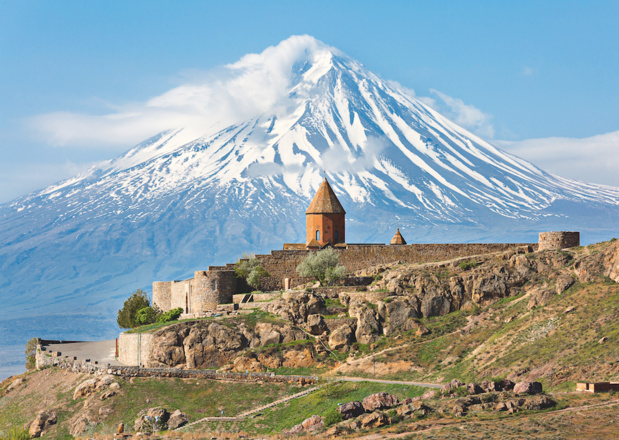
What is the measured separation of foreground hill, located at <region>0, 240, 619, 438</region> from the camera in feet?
112

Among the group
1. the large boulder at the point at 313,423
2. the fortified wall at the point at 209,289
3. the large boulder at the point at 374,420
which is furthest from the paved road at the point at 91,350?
the large boulder at the point at 374,420

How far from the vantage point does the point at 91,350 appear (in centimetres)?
5988

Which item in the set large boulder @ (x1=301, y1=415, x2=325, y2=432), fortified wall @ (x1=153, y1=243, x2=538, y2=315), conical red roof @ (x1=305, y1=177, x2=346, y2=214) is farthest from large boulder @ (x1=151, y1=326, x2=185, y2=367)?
conical red roof @ (x1=305, y1=177, x2=346, y2=214)

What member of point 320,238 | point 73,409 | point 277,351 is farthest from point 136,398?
point 320,238

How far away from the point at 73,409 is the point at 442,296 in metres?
22.0

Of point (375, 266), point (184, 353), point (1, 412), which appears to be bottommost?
point (1, 412)

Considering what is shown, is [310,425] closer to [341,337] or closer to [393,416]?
[393,416]

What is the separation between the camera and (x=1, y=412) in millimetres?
51062

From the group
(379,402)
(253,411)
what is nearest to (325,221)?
(253,411)

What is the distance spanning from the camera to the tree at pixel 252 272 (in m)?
58.9

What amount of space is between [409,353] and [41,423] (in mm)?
20248

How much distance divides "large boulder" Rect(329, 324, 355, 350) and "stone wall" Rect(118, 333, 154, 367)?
10.7m

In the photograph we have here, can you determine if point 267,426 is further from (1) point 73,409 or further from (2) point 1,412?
(2) point 1,412

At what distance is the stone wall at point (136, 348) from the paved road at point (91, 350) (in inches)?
36.1
